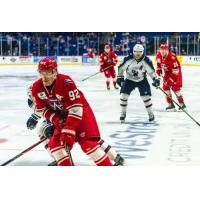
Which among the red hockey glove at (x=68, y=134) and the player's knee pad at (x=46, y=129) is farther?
the player's knee pad at (x=46, y=129)

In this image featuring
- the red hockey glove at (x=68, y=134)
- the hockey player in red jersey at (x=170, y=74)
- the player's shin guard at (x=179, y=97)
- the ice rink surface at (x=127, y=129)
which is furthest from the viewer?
the player's shin guard at (x=179, y=97)

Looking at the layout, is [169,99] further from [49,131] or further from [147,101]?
[49,131]

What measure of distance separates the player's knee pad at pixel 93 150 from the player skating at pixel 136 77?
4.64 ft

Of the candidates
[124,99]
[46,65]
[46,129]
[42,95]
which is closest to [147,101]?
[124,99]

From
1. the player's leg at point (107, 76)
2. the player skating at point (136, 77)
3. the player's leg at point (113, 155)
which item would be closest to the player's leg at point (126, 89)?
the player skating at point (136, 77)

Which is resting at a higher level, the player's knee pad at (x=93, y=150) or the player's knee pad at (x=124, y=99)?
the player's knee pad at (x=124, y=99)

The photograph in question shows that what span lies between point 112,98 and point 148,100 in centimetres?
56

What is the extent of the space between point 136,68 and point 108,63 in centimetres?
47

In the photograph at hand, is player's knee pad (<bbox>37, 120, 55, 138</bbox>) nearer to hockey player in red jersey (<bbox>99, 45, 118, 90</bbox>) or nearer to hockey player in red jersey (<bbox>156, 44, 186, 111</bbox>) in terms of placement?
hockey player in red jersey (<bbox>99, 45, 118, 90</bbox>)

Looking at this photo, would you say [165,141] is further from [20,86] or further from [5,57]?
[20,86]

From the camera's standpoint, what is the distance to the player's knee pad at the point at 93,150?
10.0 ft

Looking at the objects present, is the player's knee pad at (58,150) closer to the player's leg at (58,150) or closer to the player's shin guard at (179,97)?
the player's leg at (58,150)

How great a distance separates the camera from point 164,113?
5.02m
